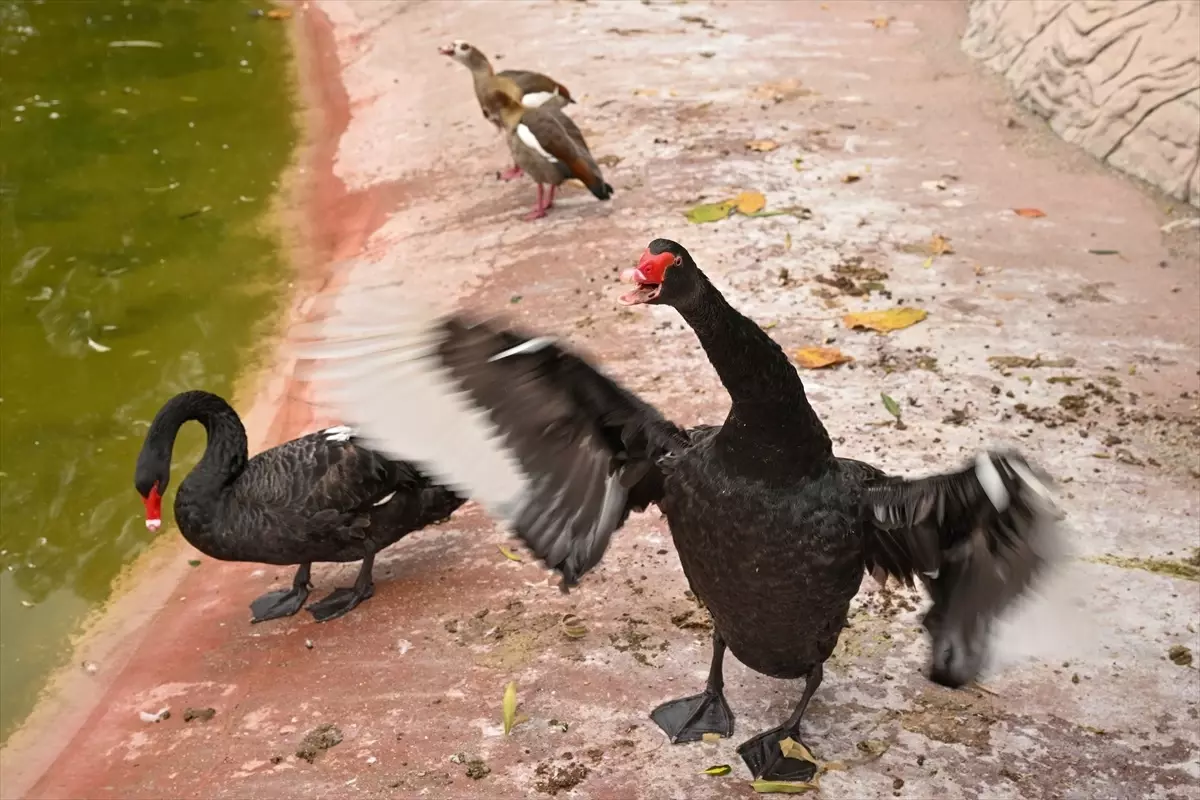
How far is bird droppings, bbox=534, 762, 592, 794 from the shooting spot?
11.4 feet

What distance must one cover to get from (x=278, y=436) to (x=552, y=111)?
3.17m

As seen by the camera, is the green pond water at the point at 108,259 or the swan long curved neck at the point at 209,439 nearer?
the swan long curved neck at the point at 209,439

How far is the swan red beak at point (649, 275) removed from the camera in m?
2.65

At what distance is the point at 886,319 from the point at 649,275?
147 inches

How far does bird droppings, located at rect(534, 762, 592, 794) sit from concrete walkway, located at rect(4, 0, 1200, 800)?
0.04 ft

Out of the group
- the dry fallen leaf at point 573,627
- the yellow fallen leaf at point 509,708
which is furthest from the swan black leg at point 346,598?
the yellow fallen leaf at point 509,708

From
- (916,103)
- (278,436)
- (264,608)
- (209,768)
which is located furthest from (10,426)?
(916,103)

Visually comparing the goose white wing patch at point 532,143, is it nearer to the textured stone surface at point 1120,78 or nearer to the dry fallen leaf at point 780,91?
the dry fallen leaf at point 780,91

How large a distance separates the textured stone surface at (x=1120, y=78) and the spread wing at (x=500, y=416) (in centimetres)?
618

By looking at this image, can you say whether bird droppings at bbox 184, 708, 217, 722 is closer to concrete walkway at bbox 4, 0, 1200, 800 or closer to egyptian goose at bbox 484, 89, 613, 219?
concrete walkway at bbox 4, 0, 1200, 800

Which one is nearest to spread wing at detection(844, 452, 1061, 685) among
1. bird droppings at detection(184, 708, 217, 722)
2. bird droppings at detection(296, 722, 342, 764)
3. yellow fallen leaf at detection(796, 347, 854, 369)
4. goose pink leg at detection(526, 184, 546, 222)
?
bird droppings at detection(296, 722, 342, 764)

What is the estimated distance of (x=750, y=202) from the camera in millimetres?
7559

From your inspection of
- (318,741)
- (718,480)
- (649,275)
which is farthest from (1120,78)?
(318,741)

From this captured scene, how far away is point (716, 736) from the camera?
363 centimetres
